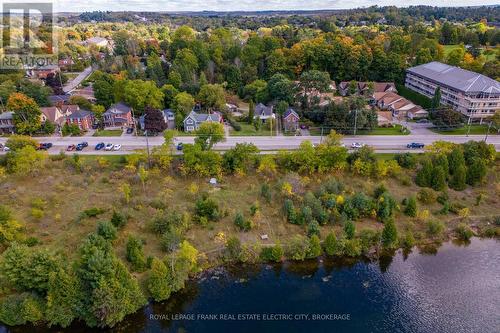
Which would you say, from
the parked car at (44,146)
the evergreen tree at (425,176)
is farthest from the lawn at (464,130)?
the parked car at (44,146)

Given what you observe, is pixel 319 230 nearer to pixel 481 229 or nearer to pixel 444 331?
pixel 444 331

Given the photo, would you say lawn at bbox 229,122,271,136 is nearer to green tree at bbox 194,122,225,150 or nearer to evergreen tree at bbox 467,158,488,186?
green tree at bbox 194,122,225,150

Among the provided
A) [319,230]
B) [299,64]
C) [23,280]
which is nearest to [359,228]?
[319,230]

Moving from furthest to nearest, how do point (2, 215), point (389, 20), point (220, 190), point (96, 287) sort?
point (389, 20), point (220, 190), point (2, 215), point (96, 287)

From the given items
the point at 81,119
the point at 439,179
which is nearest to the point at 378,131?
the point at 439,179

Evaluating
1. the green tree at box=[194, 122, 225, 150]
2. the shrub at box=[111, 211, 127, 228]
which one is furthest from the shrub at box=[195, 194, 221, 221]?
the green tree at box=[194, 122, 225, 150]

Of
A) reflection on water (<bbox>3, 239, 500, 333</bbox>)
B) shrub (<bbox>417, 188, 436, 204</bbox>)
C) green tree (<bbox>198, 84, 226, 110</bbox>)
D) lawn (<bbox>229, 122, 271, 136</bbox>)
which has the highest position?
green tree (<bbox>198, 84, 226, 110</bbox>)
